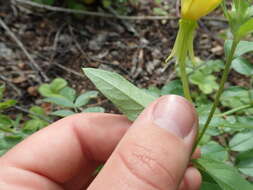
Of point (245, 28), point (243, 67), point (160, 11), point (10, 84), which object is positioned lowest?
point (10, 84)

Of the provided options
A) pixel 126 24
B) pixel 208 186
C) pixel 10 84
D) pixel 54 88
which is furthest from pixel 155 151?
pixel 126 24

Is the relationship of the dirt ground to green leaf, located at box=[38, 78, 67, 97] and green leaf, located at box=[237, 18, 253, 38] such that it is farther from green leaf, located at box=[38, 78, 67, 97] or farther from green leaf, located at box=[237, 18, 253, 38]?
green leaf, located at box=[237, 18, 253, 38]

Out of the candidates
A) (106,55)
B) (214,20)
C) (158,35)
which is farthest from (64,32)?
(214,20)

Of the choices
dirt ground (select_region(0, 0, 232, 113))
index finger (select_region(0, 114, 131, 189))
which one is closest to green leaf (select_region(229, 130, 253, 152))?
index finger (select_region(0, 114, 131, 189))

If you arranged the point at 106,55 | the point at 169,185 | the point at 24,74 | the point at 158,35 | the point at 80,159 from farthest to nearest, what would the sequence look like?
the point at 158,35 < the point at 106,55 < the point at 24,74 < the point at 80,159 < the point at 169,185

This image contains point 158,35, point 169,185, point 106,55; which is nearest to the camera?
point 169,185

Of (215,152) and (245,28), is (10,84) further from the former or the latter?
(245,28)

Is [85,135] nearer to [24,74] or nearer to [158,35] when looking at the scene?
[24,74]

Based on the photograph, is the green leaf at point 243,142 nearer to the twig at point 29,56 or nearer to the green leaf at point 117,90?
the green leaf at point 117,90
